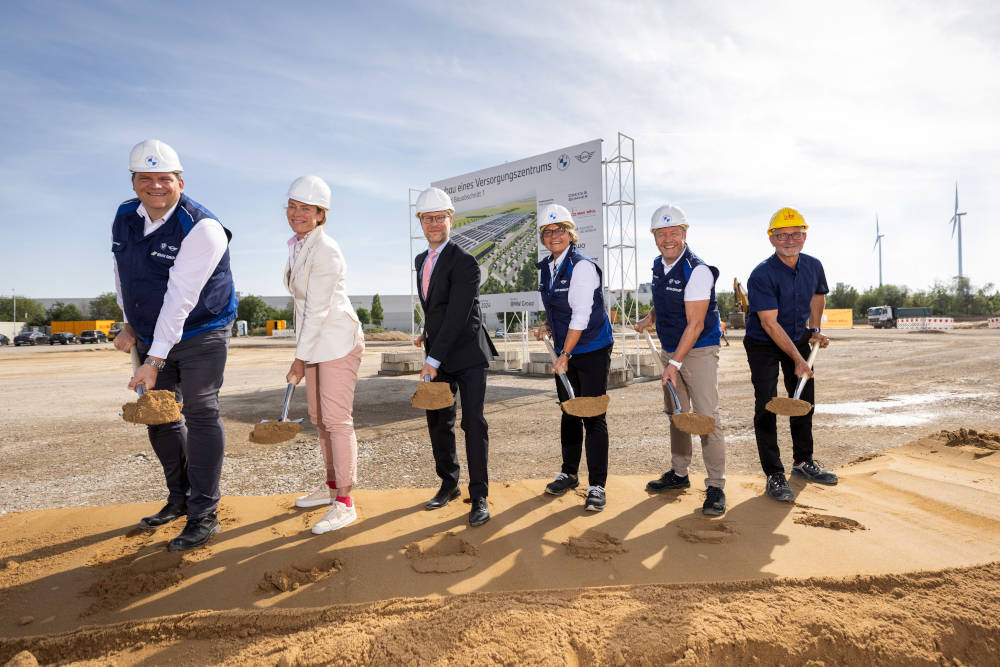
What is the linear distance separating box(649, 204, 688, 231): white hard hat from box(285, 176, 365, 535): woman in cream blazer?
2010mm

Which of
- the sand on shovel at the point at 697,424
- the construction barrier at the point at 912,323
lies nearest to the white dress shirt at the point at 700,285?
the sand on shovel at the point at 697,424

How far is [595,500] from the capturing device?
341 cm

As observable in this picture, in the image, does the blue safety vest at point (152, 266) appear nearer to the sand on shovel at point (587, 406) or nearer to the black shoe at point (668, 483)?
the sand on shovel at point (587, 406)

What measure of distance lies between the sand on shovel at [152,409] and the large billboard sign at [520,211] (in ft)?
29.2

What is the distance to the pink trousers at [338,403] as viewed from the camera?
3152 millimetres

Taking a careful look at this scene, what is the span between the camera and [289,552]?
2.82 m

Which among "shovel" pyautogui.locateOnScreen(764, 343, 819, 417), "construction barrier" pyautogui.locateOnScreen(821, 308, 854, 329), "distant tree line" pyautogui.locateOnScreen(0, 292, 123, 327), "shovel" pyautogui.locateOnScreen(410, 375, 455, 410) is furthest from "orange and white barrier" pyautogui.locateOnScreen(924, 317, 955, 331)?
"distant tree line" pyautogui.locateOnScreen(0, 292, 123, 327)

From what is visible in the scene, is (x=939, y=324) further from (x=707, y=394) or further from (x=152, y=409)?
(x=152, y=409)

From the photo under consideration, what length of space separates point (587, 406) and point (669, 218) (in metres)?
1.34

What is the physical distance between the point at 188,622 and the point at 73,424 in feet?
21.9

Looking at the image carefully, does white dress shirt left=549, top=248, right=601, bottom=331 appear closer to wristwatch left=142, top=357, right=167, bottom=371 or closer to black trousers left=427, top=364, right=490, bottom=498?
black trousers left=427, top=364, right=490, bottom=498

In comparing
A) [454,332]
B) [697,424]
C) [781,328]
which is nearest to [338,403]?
[454,332]

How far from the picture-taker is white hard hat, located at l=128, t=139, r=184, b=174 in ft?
9.29

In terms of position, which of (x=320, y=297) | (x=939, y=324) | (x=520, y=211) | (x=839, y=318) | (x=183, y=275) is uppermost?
(x=520, y=211)
